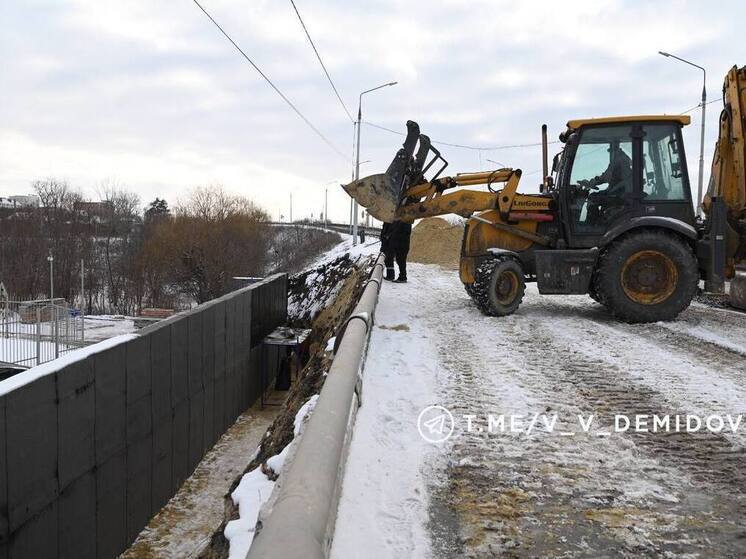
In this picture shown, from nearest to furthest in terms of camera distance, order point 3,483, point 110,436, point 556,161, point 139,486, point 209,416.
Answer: point 3,483 < point 110,436 < point 139,486 < point 556,161 < point 209,416

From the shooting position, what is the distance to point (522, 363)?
6031 millimetres

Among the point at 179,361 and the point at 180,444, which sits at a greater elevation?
the point at 179,361

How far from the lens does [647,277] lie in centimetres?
845

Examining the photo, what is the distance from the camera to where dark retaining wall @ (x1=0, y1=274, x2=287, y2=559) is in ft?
19.9

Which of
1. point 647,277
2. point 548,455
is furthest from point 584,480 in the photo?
point 647,277

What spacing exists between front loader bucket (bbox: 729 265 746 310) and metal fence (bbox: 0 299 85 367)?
18.2m

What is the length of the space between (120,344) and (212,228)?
47288 millimetres

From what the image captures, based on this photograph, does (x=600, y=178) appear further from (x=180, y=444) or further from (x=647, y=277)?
(x=180, y=444)

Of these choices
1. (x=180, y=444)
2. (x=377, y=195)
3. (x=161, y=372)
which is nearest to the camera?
(x=377, y=195)

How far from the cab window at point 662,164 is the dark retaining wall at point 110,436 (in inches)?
307

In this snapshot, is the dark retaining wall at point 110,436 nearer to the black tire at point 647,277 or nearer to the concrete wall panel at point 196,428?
the concrete wall panel at point 196,428

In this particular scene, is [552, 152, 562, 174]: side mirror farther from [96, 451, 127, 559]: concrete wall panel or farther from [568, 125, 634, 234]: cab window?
[96, 451, 127, 559]: concrete wall panel

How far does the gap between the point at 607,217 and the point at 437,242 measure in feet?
55.2

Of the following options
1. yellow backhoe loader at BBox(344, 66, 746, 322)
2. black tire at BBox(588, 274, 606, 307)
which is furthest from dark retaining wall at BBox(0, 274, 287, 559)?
black tire at BBox(588, 274, 606, 307)
